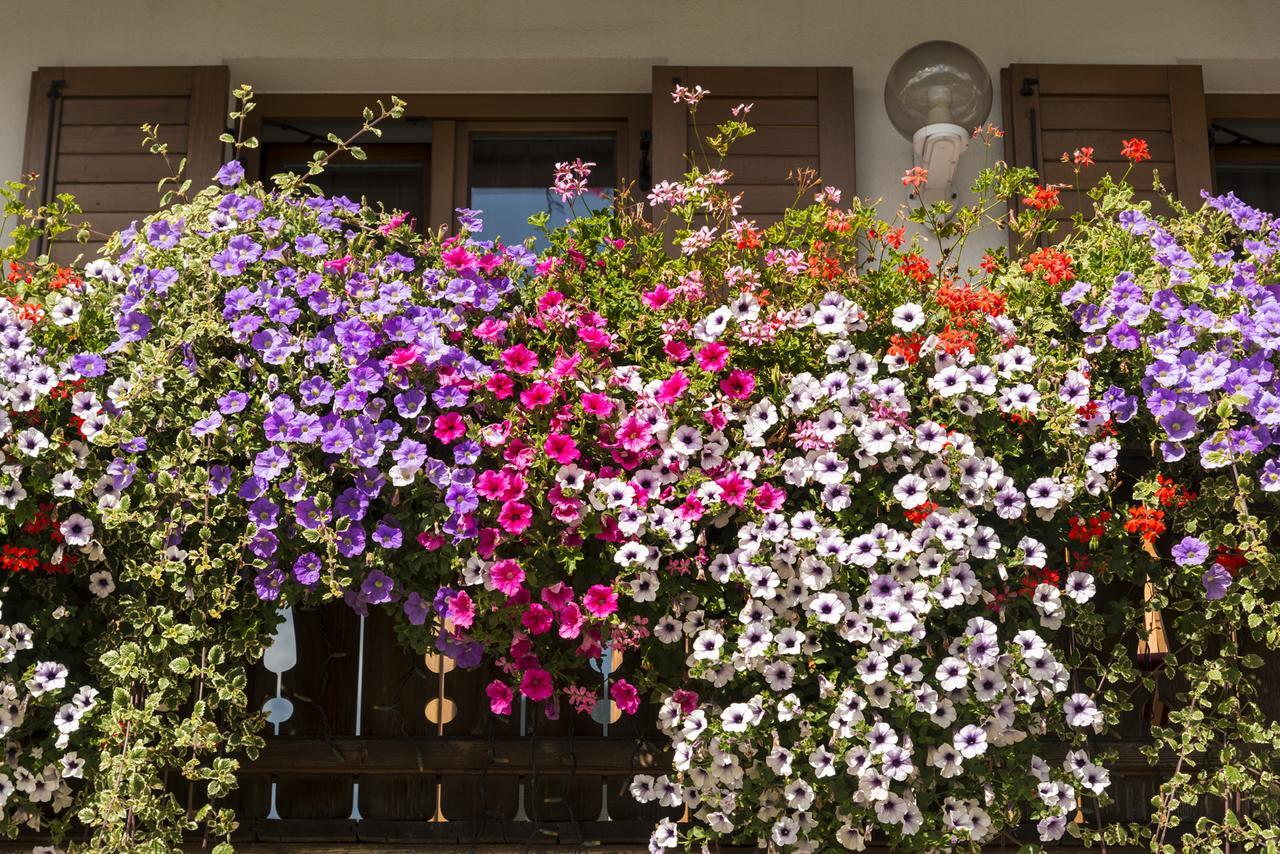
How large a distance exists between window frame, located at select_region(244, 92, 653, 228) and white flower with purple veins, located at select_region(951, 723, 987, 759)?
271cm

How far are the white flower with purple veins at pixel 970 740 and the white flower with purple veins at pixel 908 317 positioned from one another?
82 centimetres

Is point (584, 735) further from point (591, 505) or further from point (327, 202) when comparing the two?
point (327, 202)

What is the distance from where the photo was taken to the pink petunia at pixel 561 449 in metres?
2.97

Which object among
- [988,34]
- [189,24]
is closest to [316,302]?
[189,24]

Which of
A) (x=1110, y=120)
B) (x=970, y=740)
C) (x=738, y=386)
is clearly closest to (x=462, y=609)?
(x=738, y=386)

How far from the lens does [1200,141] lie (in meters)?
4.86

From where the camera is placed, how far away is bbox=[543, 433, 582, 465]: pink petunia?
2969 millimetres

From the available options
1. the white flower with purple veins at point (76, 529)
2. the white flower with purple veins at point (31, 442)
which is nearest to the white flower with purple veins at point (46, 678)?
the white flower with purple veins at point (76, 529)

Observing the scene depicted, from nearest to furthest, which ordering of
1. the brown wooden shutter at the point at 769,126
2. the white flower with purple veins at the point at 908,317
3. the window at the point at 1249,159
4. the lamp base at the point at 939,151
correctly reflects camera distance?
1. the white flower with purple veins at the point at 908,317
2. the lamp base at the point at 939,151
3. the brown wooden shutter at the point at 769,126
4. the window at the point at 1249,159

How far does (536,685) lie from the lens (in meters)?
3.00

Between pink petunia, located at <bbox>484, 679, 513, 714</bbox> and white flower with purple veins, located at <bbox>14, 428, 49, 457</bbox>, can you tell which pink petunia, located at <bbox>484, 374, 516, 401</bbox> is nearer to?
pink petunia, located at <bbox>484, 679, 513, 714</bbox>

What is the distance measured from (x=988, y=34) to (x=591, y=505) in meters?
2.85

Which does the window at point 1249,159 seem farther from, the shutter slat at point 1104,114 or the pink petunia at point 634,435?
the pink petunia at point 634,435

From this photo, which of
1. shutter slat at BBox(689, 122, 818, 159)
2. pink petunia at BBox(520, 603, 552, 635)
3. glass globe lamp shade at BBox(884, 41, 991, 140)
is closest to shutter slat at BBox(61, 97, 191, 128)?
shutter slat at BBox(689, 122, 818, 159)
